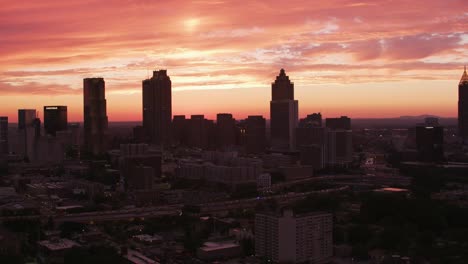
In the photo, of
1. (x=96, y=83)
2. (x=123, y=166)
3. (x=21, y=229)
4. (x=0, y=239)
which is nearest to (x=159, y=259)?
(x=0, y=239)

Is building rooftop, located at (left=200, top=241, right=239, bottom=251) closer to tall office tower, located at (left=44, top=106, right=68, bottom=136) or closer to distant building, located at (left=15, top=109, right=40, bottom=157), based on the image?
distant building, located at (left=15, top=109, right=40, bottom=157)

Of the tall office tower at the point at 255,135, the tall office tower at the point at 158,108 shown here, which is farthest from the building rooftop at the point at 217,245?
the tall office tower at the point at 158,108

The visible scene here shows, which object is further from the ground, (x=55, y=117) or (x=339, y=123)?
(x=55, y=117)

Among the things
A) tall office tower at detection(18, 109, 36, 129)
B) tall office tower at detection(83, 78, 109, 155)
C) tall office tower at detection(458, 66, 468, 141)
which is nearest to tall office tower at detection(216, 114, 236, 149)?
tall office tower at detection(83, 78, 109, 155)

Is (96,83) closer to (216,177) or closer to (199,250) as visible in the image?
(216,177)

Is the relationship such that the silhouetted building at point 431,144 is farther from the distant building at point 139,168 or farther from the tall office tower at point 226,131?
the tall office tower at point 226,131

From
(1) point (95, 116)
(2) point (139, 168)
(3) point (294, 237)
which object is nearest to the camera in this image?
(3) point (294, 237)

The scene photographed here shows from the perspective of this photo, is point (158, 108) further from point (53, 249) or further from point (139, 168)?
point (53, 249)

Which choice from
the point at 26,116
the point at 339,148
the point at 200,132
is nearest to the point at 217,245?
the point at 339,148
